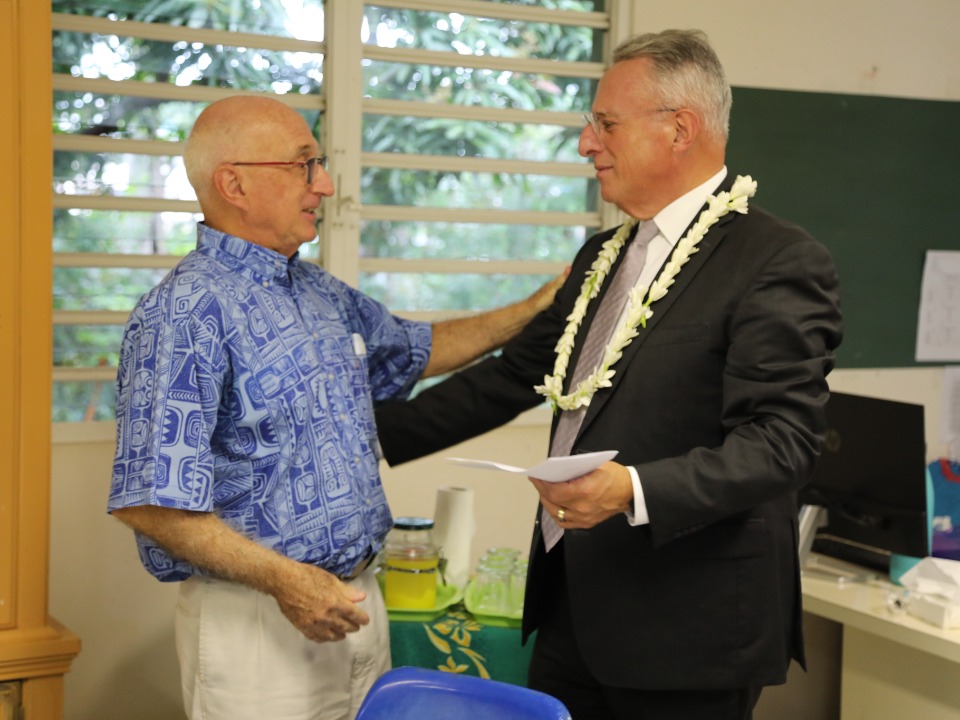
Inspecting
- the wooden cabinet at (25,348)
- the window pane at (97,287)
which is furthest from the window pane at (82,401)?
the wooden cabinet at (25,348)

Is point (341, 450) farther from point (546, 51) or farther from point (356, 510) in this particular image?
point (546, 51)

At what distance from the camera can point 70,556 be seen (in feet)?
9.77

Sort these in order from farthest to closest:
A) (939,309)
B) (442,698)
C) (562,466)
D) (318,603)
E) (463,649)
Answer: (939,309) < (463,649) < (318,603) < (442,698) < (562,466)

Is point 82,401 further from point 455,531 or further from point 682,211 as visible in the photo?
point 682,211

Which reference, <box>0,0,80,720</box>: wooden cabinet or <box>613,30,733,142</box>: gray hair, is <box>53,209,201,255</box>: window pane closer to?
<box>0,0,80,720</box>: wooden cabinet

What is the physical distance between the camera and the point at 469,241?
11.4 feet

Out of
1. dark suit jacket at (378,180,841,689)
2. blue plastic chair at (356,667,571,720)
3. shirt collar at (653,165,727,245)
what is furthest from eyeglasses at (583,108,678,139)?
blue plastic chair at (356,667,571,720)

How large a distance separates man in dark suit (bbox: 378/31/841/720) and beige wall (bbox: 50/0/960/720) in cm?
136

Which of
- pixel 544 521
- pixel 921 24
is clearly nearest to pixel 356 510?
pixel 544 521

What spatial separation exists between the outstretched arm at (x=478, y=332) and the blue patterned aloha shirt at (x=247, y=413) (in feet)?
1.21

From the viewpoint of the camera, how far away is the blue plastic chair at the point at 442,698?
1.74 metres

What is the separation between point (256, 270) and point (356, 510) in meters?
0.50

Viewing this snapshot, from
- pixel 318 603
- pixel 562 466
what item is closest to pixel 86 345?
pixel 318 603

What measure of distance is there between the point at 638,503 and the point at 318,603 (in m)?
0.57
